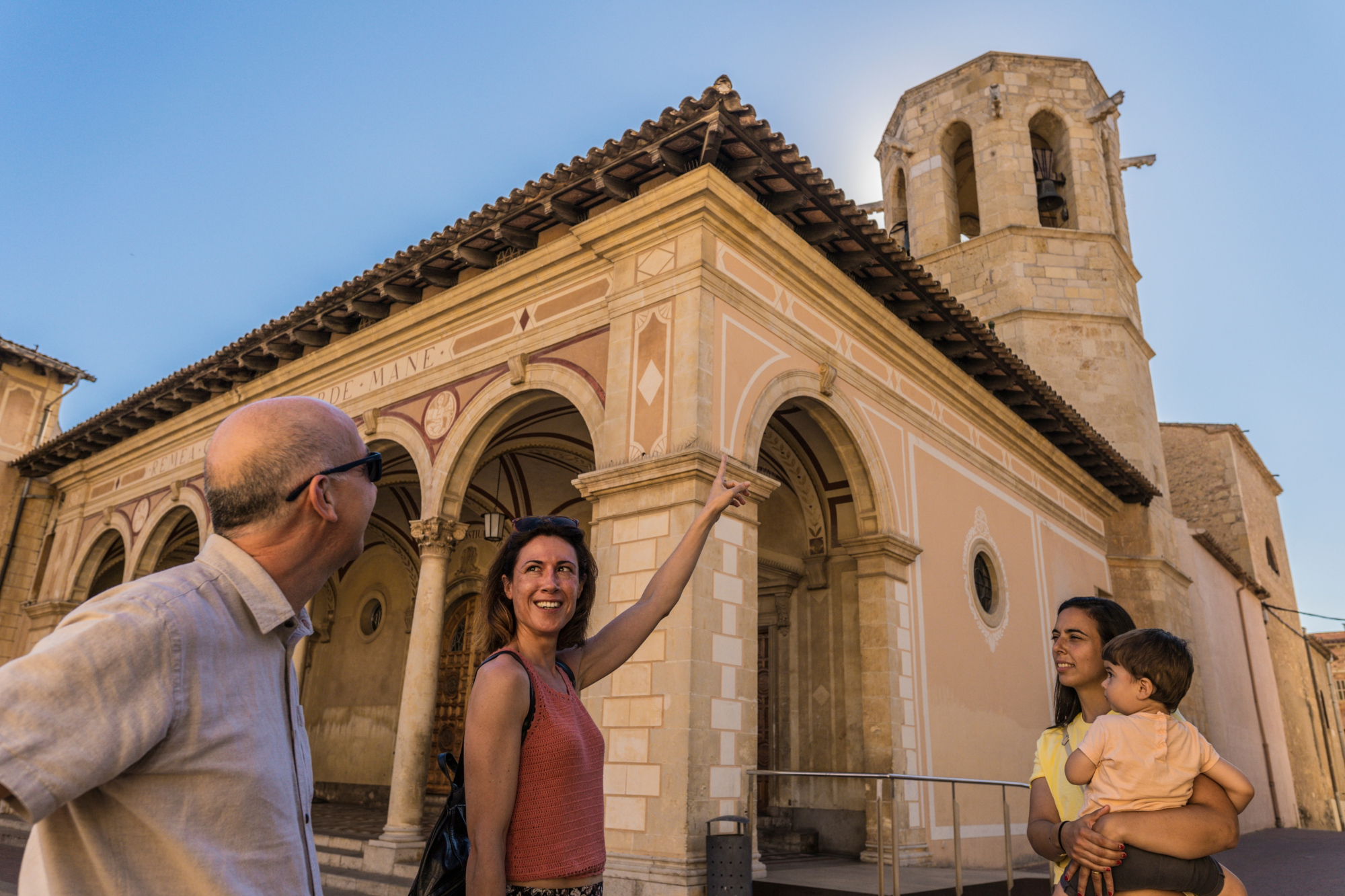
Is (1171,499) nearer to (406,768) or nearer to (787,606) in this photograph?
(787,606)

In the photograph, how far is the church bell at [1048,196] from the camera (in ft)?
59.2

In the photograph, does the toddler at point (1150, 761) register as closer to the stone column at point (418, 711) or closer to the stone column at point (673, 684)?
the stone column at point (673, 684)

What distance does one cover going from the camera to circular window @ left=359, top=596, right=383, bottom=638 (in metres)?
15.7

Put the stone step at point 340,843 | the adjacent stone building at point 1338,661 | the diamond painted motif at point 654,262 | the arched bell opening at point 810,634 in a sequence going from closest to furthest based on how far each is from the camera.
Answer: the diamond painted motif at point 654,262 → the stone step at point 340,843 → the arched bell opening at point 810,634 → the adjacent stone building at point 1338,661

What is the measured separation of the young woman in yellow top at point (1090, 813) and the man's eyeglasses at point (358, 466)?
197 cm

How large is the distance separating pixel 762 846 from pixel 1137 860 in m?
7.68

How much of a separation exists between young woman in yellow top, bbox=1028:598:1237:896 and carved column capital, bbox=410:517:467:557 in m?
6.98

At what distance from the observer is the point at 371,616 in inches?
625

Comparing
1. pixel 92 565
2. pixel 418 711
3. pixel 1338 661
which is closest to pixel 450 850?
pixel 418 711

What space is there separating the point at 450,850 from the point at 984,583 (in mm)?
10149

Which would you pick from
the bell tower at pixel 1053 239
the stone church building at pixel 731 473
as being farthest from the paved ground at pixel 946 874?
the bell tower at pixel 1053 239

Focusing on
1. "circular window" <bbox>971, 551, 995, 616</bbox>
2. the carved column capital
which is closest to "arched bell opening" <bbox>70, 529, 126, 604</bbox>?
the carved column capital

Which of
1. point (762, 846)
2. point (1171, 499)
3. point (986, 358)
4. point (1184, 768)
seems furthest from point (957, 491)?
point (1171, 499)

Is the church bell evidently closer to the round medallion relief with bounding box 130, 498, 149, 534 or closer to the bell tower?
the bell tower
